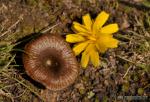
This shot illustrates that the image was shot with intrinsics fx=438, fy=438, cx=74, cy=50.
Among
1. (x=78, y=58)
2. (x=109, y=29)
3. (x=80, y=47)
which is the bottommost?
(x=78, y=58)

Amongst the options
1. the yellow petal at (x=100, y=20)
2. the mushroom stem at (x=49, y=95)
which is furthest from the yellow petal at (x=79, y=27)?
the mushroom stem at (x=49, y=95)

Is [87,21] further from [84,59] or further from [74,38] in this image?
[84,59]

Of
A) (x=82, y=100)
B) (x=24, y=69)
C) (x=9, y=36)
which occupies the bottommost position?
(x=82, y=100)

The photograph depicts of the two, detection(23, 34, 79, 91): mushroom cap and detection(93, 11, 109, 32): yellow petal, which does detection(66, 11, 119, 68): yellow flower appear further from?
detection(23, 34, 79, 91): mushroom cap

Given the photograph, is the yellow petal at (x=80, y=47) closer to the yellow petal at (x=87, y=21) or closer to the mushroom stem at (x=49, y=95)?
the yellow petal at (x=87, y=21)

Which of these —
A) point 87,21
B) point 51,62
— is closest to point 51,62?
point 51,62

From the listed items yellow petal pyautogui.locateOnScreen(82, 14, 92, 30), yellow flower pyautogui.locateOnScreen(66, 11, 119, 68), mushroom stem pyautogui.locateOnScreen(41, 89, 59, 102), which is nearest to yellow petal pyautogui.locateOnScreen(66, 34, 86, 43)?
yellow flower pyautogui.locateOnScreen(66, 11, 119, 68)

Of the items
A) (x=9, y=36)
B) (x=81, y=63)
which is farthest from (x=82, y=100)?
(x=9, y=36)

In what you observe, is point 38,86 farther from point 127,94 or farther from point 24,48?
point 127,94
